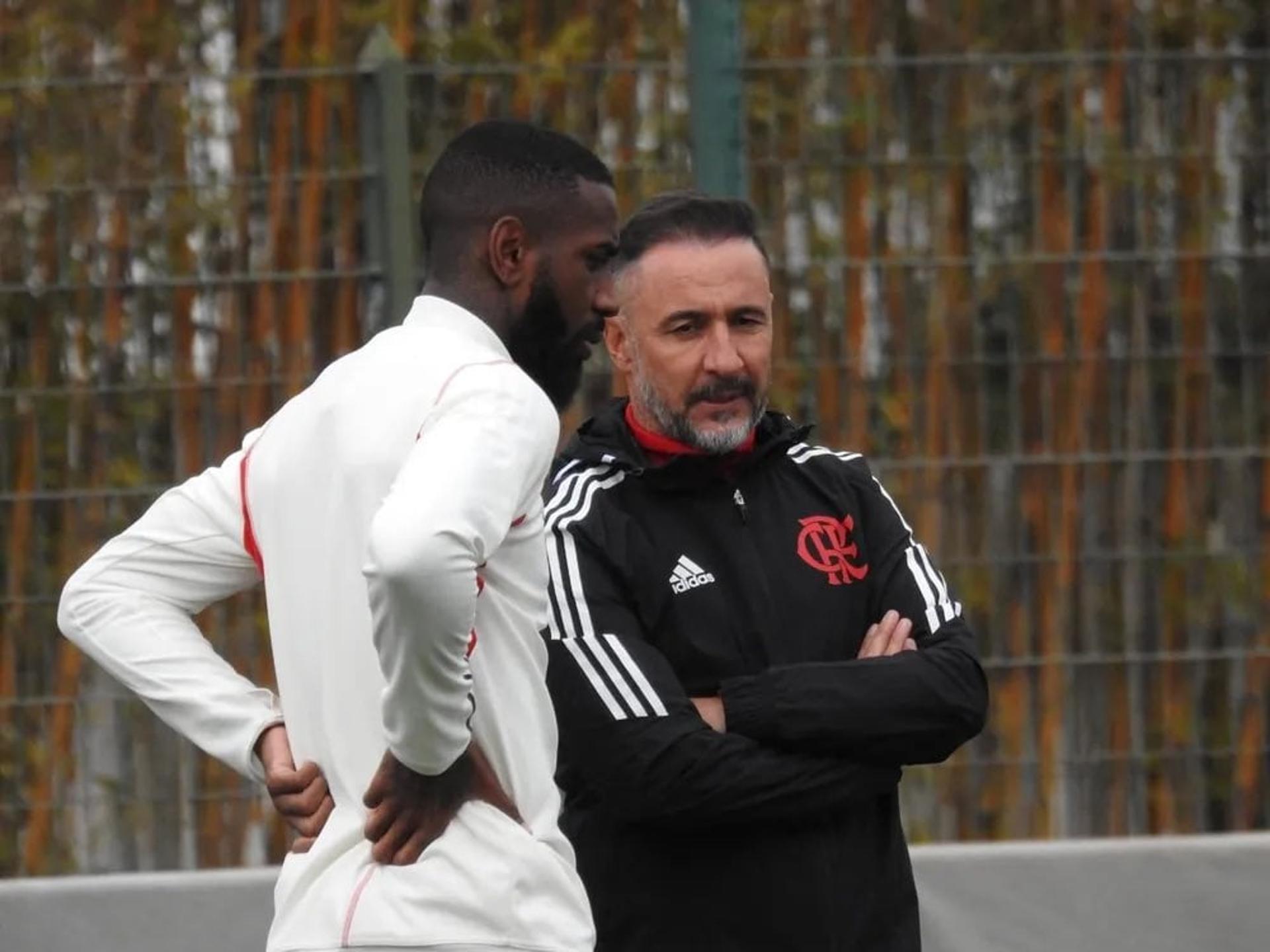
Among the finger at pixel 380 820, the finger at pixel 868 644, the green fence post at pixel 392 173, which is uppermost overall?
the green fence post at pixel 392 173

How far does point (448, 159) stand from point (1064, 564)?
8.05 ft

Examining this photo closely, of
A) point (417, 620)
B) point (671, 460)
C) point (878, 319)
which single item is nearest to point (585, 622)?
point (671, 460)

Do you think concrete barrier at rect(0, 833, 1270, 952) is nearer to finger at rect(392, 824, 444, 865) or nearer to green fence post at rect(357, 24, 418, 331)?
green fence post at rect(357, 24, 418, 331)

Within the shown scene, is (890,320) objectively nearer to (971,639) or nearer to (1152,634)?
(1152,634)

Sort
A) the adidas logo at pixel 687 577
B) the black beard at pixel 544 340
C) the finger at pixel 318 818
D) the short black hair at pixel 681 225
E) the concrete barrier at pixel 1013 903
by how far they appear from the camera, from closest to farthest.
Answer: the finger at pixel 318 818 < the black beard at pixel 544 340 < the adidas logo at pixel 687 577 < the short black hair at pixel 681 225 < the concrete barrier at pixel 1013 903

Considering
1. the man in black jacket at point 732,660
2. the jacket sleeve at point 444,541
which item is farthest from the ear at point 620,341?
the jacket sleeve at point 444,541

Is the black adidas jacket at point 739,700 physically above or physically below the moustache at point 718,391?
below

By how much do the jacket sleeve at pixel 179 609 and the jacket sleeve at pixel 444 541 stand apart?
399mm

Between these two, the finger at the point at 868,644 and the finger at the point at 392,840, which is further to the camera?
the finger at the point at 868,644

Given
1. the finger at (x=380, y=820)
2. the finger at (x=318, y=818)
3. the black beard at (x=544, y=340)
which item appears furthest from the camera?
the black beard at (x=544, y=340)

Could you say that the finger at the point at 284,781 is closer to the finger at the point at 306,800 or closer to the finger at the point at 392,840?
the finger at the point at 306,800

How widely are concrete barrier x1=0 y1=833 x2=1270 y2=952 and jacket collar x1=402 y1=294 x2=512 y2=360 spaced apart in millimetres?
2400

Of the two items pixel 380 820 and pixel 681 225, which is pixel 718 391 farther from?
pixel 380 820

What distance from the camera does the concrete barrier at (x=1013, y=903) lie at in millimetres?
5352
